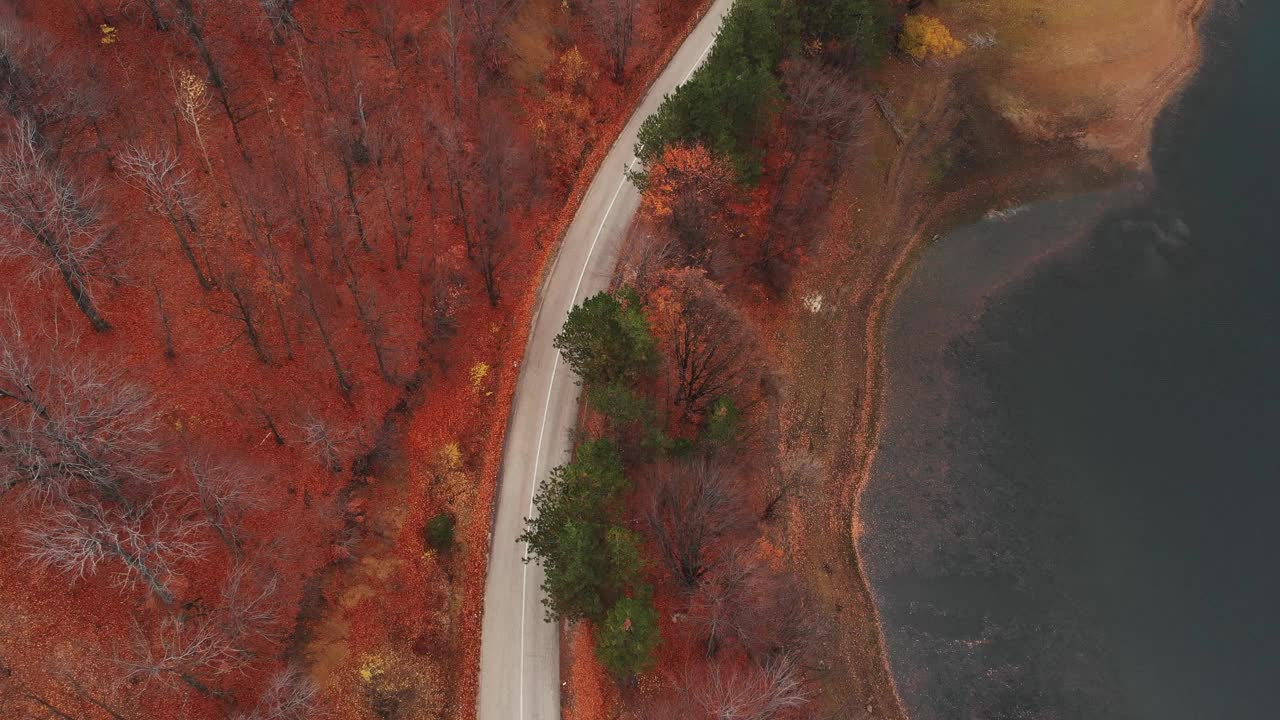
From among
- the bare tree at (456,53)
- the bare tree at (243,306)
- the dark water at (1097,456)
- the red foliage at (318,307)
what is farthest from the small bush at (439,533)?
the bare tree at (456,53)

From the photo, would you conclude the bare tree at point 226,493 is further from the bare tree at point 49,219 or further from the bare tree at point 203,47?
the bare tree at point 203,47

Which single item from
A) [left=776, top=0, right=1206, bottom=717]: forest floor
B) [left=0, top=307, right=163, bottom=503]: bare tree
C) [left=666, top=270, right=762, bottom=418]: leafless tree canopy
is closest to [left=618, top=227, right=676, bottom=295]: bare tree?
[left=666, top=270, right=762, bottom=418]: leafless tree canopy

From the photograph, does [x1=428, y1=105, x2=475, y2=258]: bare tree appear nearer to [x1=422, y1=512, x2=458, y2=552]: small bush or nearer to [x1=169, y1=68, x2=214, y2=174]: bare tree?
[x1=169, y1=68, x2=214, y2=174]: bare tree

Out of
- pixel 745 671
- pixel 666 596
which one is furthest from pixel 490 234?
pixel 745 671

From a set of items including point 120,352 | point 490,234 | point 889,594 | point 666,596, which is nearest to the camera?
point 120,352

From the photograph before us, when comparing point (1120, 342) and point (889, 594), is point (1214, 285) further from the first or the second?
point (889, 594)
